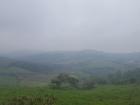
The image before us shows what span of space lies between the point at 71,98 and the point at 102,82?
278ft

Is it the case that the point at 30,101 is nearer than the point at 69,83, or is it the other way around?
the point at 30,101

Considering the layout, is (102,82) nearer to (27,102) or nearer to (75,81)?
(75,81)

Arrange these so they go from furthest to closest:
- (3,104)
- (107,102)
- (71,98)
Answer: (71,98) < (107,102) < (3,104)

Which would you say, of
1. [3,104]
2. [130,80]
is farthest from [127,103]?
[130,80]

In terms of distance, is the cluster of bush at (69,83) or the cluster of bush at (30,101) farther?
the cluster of bush at (69,83)

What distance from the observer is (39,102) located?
82.8 meters

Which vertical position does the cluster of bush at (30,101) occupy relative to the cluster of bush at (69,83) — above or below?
below

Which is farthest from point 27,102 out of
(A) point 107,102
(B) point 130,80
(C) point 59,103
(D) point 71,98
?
(B) point 130,80

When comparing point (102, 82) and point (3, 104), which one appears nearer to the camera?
point (3, 104)

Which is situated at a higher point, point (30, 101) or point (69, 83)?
point (69, 83)

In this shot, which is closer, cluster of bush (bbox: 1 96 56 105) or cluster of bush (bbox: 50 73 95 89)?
cluster of bush (bbox: 1 96 56 105)

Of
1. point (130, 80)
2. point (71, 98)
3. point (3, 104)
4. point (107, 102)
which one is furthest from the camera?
point (130, 80)

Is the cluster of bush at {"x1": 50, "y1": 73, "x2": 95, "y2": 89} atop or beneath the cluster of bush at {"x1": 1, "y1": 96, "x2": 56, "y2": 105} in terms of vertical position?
atop

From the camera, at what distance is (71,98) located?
93688 mm
